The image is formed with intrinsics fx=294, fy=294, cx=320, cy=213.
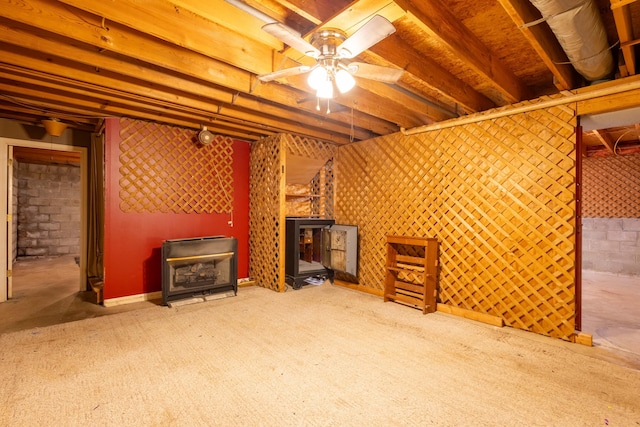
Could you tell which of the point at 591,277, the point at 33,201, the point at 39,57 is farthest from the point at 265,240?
the point at 33,201

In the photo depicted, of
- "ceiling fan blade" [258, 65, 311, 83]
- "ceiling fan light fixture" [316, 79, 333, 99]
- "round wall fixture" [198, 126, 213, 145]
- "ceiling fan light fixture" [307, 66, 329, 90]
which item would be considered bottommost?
"ceiling fan light fixture" [316, 79, 333, 99]

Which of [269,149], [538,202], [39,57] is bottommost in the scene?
[538,202]

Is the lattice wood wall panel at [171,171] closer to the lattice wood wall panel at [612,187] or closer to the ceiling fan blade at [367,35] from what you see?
the ceiling fan blade at [367,35]

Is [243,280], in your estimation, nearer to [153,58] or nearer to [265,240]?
[265,240]

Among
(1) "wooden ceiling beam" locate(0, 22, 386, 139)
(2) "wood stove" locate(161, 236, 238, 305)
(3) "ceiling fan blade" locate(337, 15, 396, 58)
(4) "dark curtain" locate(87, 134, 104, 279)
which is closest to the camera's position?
(3) "ceiling fan blade" locate(337, 15, 396, 58)

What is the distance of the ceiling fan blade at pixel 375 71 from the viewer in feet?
5.65

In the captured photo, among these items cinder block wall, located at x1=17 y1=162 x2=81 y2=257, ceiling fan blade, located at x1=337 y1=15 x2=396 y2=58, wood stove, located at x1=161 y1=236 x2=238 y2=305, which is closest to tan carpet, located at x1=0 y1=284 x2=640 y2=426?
wood stove, located at x1=161 y1=236 x2=238 y2=305

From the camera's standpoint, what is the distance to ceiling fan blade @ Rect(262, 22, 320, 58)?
1.38 meters

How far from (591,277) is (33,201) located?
11.0 m

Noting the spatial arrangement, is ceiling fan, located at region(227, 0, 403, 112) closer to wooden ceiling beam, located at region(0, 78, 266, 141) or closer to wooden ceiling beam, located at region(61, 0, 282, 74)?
wooden ceiling beam, located at region(61, 0, 282, 74)

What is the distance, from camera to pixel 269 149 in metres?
4.02

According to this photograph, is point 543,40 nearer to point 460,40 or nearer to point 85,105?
point 460,40

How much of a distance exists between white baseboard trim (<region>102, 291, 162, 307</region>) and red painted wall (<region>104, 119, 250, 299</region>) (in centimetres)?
4

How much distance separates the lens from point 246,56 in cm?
207
